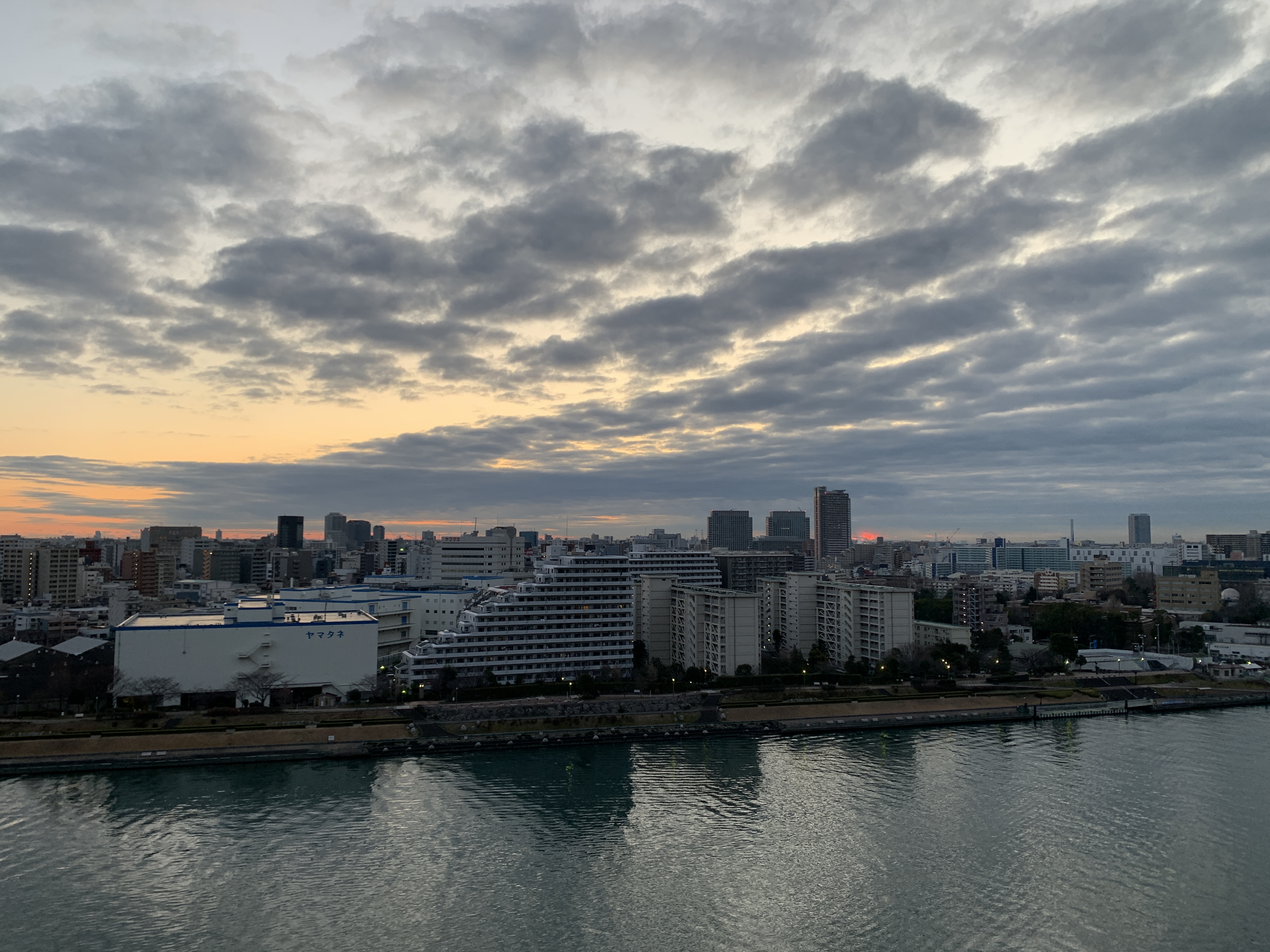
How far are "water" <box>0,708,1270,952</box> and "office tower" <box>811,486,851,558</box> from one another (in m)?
123

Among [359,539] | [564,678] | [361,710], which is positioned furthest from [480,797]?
[359,539]

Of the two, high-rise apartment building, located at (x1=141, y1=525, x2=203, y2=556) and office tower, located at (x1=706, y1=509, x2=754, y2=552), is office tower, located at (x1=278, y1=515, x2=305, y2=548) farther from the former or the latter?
office tower, located at (x1=706, y1=509, x2=754, y2=552)

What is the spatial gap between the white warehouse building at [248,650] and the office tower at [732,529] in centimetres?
9465

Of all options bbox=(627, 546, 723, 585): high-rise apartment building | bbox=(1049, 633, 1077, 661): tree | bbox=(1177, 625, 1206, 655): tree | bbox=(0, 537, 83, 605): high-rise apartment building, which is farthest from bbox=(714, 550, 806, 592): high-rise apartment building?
bbox=(0, 537, 83, 605): high-rise apartment building

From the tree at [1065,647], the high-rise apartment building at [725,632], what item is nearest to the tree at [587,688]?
the high-rise apartment building at [725,632]

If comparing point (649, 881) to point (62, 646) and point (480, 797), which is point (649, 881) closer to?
point (480, 797)

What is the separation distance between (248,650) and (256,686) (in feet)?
4.83

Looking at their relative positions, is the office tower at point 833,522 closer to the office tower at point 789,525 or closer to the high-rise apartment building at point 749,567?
the office tower at point 789,525

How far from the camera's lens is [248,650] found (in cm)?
2964

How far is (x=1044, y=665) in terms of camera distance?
37.5 m

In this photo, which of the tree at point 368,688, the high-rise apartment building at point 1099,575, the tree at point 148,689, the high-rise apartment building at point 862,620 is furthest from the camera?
the high-rise apartment building at point 1099,575

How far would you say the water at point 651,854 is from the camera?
13203 millimetres

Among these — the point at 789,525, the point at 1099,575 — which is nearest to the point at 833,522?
the point at 789,525

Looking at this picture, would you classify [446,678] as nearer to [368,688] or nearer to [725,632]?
[368,688]
